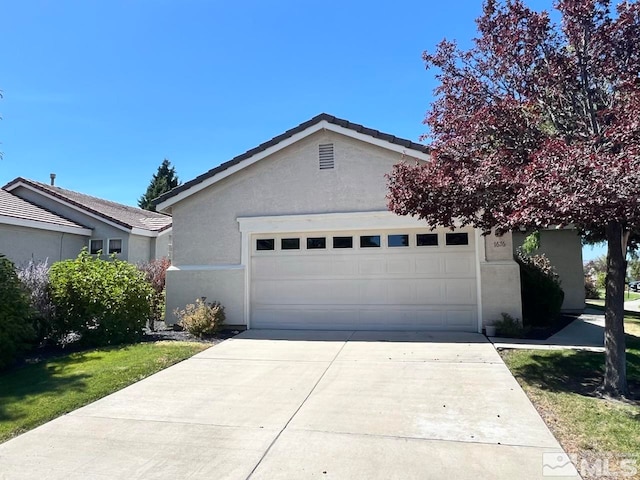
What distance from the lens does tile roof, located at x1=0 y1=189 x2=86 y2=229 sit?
15.0 meters

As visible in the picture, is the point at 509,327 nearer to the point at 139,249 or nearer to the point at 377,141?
the point at 377,141

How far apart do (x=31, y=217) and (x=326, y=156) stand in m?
12.0

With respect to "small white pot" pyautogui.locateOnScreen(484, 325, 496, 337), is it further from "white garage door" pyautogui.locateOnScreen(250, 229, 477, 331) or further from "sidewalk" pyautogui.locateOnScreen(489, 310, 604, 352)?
"white garage door" pyautogui.locateOnScreen(250, 229, 477, 331)

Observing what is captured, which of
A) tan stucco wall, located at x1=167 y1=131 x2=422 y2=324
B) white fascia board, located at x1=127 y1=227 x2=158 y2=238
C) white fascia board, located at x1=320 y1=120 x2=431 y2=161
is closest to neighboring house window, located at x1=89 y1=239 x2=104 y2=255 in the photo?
white fascia board, located at x1=127 y1=227 x2=158 y2=238

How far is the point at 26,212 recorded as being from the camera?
15.9 metres

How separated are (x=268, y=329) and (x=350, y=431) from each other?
644 cm

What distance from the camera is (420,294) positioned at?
10.0 meters

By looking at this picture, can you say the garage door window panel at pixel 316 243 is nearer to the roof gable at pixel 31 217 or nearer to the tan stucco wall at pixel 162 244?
the tan stucco wall at pixel 162 244

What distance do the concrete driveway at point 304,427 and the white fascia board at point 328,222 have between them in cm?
351

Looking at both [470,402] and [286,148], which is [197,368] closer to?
[470,402]

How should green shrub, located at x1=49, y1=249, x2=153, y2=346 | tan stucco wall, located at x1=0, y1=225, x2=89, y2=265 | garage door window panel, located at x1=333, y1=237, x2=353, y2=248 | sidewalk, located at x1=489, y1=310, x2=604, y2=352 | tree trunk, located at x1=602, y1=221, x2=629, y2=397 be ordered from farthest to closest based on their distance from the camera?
tan stucco wall, located at x1=0, y1=225, x2=89, y2=265, garage door window panel, located at x1=333, y1=237, x2=353, y2=248, green shrub, located at x1=49, y1=249, x2=153, y2=346, sidewalk, located at x1=489, y1=310, x2=604, y2=352, tree trunk, located at x1=602, y1=221, x2=629, y2=397

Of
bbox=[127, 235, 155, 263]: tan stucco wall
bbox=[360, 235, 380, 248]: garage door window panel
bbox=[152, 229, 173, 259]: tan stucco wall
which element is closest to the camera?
bbox=[360, 235, 380, 248]: garage door window panel

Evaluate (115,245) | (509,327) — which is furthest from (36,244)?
(509,327)

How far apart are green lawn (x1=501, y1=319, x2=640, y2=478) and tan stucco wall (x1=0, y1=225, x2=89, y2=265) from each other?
15781 millimetres
